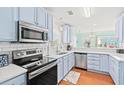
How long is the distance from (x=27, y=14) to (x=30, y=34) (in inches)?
14.8

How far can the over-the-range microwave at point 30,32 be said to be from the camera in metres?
1.60

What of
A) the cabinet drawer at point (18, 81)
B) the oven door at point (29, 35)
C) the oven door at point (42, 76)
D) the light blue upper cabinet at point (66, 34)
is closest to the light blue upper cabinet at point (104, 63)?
the light blue upper cabinet at point (66, 34)

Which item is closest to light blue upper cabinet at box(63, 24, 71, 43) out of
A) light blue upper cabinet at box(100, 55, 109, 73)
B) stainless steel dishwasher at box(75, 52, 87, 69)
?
stainless steel dishwasher at box(75, 52, 87, 69)

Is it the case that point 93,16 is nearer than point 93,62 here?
Yes

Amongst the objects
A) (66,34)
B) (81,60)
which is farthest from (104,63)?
(66,34)

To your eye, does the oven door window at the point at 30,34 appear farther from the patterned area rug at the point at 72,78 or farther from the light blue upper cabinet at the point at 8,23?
the patterned area rug at the point at 72,78

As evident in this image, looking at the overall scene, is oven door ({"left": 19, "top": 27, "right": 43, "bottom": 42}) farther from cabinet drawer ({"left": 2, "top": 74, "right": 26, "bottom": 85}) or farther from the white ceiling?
the white ceiling

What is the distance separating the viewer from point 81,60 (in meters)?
4.29

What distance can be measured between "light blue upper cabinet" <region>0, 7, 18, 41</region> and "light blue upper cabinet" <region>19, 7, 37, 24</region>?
105mm

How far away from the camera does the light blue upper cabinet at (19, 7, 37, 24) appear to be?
162cm

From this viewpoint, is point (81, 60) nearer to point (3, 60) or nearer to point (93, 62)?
point (93, 62)

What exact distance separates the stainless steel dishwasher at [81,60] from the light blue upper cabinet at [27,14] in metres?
2.88
